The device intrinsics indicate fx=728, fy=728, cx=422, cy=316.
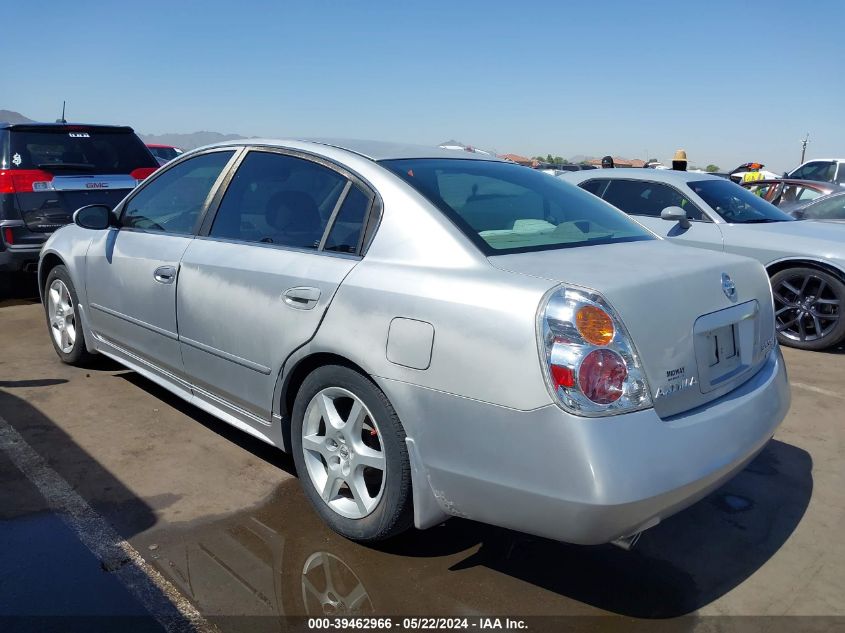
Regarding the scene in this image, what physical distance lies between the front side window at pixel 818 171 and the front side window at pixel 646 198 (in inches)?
485

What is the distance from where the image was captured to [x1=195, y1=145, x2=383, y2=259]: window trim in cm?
291

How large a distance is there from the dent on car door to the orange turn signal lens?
4.40 meters

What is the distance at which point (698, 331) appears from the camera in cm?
254

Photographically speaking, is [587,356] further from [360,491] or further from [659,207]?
[659,207]

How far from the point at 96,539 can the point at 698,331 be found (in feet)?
8.06

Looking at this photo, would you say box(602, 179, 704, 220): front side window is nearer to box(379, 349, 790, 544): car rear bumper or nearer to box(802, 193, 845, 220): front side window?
box(802, 193, 845, 220): front side window

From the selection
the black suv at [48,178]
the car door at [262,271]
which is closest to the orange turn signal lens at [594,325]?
the car door at [262,271]

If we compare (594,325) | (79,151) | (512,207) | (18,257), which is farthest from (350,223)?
(79,151)

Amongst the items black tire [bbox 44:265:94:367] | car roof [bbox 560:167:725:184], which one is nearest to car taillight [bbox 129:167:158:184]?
black tire [bbox 44:265:94:367]

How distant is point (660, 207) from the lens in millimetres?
7137

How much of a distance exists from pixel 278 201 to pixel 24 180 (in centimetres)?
434

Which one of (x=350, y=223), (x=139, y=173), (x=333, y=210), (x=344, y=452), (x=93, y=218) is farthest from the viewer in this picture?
(x=139, y=173)

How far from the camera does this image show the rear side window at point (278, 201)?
3166 mm

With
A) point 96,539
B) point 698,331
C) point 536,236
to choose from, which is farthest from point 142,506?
point 698,331
